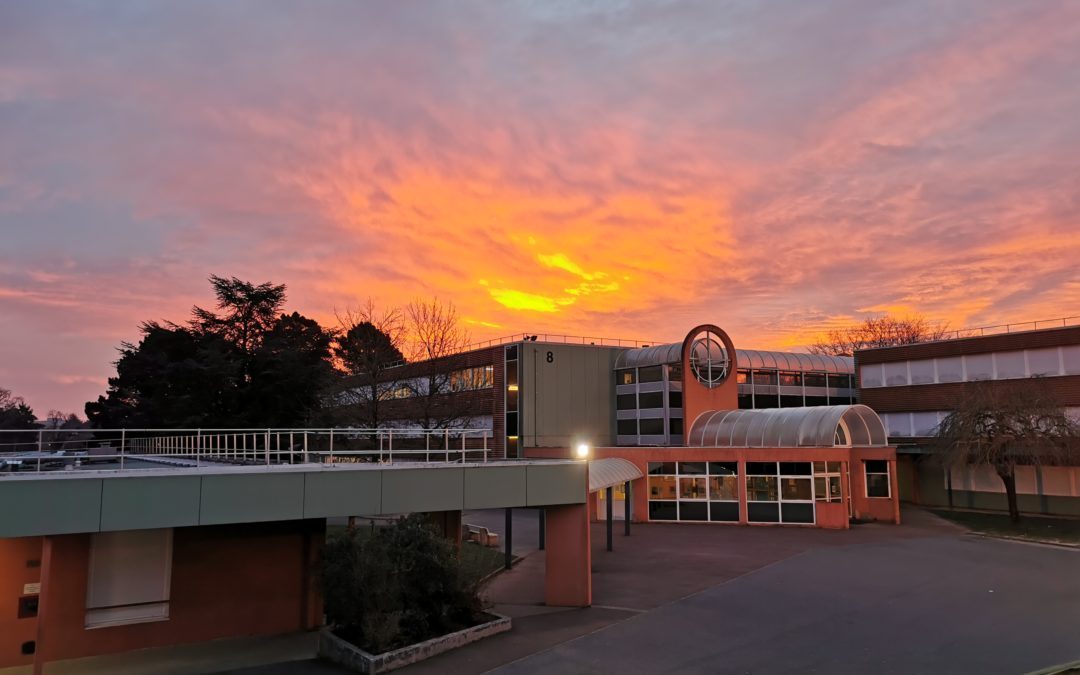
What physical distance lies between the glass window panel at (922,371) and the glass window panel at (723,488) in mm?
14940

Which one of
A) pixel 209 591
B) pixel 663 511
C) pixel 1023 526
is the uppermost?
pixel 209 591

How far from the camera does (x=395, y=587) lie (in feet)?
40.5

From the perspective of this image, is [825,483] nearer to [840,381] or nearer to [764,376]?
[764,376]

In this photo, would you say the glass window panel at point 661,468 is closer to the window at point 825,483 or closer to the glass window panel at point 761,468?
the glass window panel at point 761,468

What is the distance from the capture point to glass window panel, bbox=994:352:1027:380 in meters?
32.4

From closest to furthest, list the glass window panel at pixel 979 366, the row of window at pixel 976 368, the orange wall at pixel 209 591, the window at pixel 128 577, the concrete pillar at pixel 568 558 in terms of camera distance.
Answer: the orange wall at pixel 209 591 → the window at pixel 128 577 → the concrete pillar at pixel 568 558 → the row of window at pixel 976 368 → the glass window panel at pixel 979 366

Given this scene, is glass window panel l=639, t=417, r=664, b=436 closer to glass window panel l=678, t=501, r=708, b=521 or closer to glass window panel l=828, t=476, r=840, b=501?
glass window panel l=678, t=501, r=708, b=521

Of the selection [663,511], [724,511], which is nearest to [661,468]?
[663,511]

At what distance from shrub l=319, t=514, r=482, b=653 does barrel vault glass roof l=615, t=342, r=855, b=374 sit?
2752 centimetres

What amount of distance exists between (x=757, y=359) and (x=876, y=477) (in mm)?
16625

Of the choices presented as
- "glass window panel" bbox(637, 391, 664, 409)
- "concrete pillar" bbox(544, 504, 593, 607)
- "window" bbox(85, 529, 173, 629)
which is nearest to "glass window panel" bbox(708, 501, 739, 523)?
"glass window panel" bbox(637, 391, 664, 409)

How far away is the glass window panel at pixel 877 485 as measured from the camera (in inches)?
1130

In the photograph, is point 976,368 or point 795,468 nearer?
point 795,468

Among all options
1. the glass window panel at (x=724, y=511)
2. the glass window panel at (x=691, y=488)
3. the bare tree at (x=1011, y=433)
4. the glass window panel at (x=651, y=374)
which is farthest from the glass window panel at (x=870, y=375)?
the glass window panel at (x=691, y=488)
